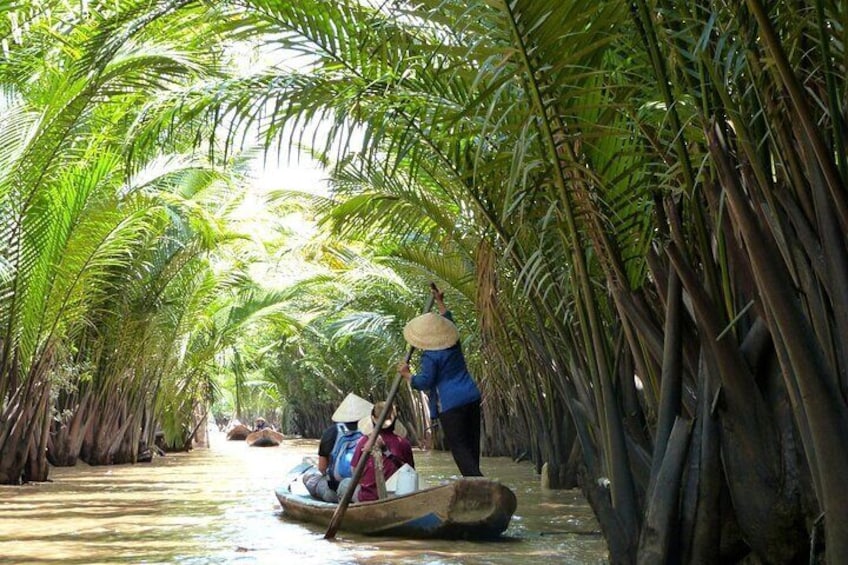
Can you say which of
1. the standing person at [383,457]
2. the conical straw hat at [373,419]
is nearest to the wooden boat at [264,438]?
the conical straw hat at [373,419]

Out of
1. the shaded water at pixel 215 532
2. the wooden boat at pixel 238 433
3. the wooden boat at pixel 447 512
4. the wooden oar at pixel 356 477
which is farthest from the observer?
the wooden boat at pixel 238 433

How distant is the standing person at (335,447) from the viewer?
8156 mm

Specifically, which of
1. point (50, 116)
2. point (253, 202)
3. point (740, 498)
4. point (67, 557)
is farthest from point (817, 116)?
point (253, 202)

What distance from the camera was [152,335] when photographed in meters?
17.2

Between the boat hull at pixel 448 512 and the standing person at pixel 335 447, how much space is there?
3.35 feet

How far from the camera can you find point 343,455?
8.03 meters

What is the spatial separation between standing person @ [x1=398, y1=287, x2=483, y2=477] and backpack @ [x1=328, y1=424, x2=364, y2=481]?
2.45 feet

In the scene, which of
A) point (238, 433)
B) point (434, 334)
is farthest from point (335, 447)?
point (238, 433)

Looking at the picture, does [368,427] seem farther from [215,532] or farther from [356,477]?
[215,532]

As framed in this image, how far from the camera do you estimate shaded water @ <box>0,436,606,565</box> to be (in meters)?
6.29

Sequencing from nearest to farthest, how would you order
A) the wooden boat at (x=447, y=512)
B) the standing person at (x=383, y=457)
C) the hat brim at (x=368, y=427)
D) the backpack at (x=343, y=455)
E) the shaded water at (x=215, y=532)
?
1. the shaded water at (x=215, y=532)
2. the wooden boat at (x=447, y=512)
3. the standing person at (x=383, y=457)
4. the hat brim at (x=368, y=427)
5. the backpack at (x=343, y=455)

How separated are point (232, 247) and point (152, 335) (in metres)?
2.27

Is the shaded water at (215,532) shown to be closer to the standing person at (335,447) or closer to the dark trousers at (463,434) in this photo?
the standing person at (335,447)

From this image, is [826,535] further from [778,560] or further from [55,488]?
[55,488]
